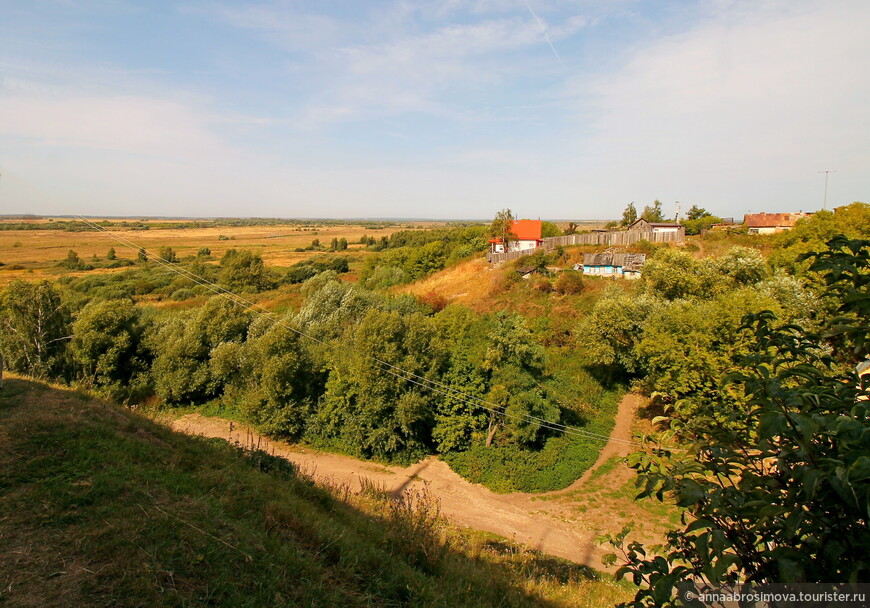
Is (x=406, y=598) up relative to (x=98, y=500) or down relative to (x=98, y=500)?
down

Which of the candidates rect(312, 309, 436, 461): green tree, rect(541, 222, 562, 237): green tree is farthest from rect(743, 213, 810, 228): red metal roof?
rect(312, 309, 436, 461): green tree

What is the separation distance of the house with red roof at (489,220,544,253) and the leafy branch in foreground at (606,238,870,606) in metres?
48.6

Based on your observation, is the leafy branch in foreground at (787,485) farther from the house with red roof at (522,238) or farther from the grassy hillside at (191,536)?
the house with red roof at (522,238)

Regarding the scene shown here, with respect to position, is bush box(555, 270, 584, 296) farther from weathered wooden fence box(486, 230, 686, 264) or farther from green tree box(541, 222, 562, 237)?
green tree box(541, 222, 562, 237)

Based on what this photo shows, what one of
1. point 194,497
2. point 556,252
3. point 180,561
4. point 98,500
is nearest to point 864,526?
point 180,561

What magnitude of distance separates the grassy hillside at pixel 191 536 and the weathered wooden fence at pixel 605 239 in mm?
39352

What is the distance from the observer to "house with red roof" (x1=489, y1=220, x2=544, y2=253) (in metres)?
52.2

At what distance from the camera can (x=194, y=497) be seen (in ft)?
18.1

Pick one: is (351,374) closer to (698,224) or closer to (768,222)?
(768,222)

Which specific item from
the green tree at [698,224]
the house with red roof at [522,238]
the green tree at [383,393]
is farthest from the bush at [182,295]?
the green tree at [698,224]

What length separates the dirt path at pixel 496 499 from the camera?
13.0m

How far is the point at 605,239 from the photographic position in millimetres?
45625

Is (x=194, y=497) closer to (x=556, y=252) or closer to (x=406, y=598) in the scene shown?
(x=406, y=598)

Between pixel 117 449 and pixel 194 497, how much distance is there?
5.95 ft
